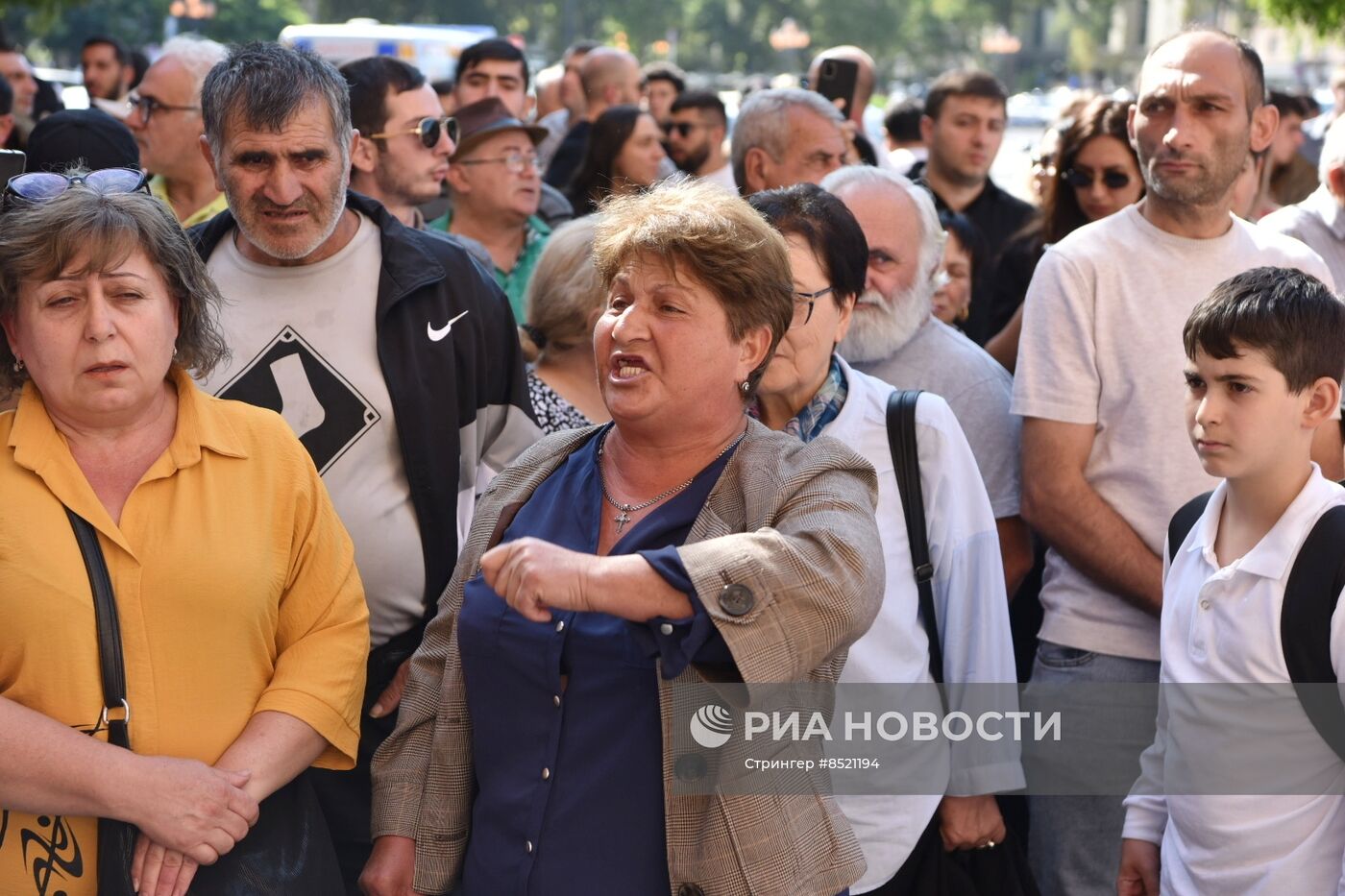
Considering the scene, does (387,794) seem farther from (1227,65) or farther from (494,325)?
(1227,65)

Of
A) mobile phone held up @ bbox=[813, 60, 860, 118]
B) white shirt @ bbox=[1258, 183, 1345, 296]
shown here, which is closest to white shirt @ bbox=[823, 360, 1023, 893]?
white shirt @ bbox=[1258, 183, 1345, 296]

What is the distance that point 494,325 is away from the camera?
12.4 ft

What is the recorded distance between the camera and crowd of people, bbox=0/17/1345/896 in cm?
251

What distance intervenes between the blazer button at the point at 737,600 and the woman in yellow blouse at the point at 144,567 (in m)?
0.92

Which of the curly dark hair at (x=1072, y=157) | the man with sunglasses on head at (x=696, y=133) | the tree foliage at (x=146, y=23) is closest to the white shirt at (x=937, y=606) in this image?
the curly dark hair at (x=1072, y=157)

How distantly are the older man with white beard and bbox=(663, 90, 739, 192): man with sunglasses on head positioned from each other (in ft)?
16.0

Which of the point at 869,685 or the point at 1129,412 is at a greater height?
the point at 1129,412

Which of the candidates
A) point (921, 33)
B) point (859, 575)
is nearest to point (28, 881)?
point (859, 575)

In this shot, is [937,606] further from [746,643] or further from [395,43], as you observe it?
[395,43]

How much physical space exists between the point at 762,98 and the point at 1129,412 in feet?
9.13

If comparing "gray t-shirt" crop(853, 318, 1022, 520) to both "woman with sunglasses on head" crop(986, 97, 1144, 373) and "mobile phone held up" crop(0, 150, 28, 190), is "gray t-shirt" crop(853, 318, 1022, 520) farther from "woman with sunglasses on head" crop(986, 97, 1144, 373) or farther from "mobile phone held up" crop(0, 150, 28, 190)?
"mobile phone held up" crop(0, 150, 28, 190)

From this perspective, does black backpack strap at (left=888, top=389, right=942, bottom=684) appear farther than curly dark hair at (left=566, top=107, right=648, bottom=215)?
No

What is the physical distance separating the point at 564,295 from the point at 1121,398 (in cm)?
152

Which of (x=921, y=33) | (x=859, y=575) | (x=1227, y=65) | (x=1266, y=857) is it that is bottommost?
(x=921, y=33)
